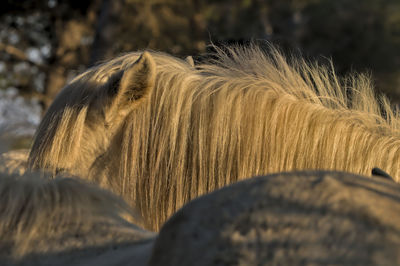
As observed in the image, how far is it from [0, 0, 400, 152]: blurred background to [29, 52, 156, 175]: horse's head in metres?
0.14

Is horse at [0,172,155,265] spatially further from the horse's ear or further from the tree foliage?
the tree foliage

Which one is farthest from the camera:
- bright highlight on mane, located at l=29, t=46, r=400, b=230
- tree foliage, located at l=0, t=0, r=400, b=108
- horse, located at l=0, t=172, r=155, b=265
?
tree foliage, located at l=0, t=0, r=400, b=108

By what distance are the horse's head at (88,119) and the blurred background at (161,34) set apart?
14cm

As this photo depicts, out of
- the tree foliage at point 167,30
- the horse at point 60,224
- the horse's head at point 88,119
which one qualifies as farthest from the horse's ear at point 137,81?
the tree foliage at point 167,30

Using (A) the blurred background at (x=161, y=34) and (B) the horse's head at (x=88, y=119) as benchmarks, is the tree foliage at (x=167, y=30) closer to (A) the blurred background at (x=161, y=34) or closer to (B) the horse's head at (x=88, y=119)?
(A) the blurred background at (x=161, y=34)

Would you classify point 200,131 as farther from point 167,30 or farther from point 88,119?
point 167,30

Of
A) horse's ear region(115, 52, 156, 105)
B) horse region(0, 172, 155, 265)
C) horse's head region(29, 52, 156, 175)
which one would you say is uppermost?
horse's ear region(115, 52, 156, 105)

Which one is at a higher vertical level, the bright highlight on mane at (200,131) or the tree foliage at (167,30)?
the tree foliage at (167,30)

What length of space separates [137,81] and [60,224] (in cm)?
81

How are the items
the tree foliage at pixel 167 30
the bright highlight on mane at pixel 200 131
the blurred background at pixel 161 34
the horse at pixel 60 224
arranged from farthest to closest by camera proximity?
the tree foliage at pixel 167 30 < the blurred background at pixel 161 34 < the bright highlight on mane at pixel 200 131 < the horse at pixel 60 224

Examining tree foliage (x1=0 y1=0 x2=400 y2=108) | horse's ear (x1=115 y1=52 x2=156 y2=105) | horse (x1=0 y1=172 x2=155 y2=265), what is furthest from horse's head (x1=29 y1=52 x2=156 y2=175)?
tree foliage (x1=0 y1=0 x2=400 y2=108)

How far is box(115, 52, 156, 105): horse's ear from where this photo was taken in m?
1.85

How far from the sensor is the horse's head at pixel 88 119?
1866mm

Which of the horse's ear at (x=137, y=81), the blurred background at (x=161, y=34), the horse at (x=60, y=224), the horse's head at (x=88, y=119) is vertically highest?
the blurred background at (x=161, y=34)
